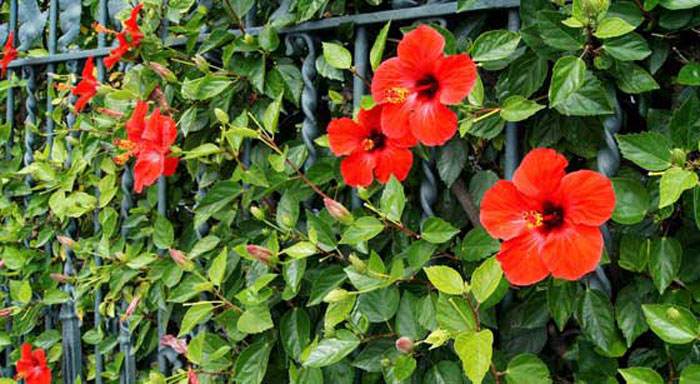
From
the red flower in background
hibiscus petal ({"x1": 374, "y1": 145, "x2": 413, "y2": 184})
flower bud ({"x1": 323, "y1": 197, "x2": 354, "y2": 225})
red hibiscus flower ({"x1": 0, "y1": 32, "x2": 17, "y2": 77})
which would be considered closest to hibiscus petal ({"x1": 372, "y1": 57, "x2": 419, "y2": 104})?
hibiscus petal ({"x1": 374, "y1": 145, "x2": 413, "y2": 184})

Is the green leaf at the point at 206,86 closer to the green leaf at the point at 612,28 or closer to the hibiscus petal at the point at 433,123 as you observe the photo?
the hibiscus petal at the point at 433,123

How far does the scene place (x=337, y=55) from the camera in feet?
5.14

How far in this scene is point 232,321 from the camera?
5.77ft

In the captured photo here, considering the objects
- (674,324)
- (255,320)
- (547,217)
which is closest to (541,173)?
(547,217)

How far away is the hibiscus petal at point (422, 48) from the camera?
135cm

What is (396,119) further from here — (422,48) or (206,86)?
(206,86)

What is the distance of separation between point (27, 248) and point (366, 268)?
63.6 inches

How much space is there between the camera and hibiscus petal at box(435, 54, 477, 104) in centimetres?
133

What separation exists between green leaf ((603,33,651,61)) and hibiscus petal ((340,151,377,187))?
1.60 feet

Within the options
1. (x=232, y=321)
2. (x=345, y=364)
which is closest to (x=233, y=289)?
(x=232, y=321)

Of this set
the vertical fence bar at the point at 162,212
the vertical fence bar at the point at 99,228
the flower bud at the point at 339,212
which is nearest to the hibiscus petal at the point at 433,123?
the flower bud at the point at 339,212

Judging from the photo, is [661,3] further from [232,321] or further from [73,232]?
[73,232]

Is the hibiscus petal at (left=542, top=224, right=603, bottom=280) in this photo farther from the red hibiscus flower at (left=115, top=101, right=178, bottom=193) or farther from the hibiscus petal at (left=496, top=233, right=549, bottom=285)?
the red hibiscus flower at (left=115, top=101, right=178, bottom=193)

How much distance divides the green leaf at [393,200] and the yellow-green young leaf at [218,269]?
449 mm
